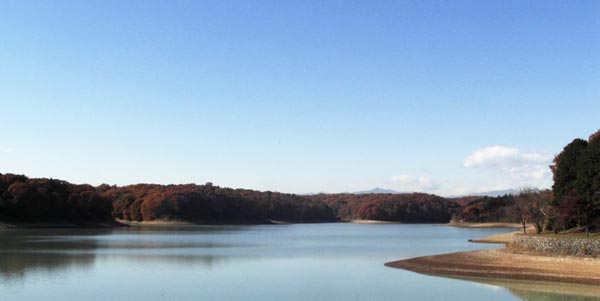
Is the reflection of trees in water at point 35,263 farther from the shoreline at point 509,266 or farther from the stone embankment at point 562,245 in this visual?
the stone embankment at point 562,245

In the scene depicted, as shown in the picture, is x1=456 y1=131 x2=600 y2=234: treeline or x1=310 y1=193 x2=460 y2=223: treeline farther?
x1=310 y1=193 x2=460 y2=223: treeline

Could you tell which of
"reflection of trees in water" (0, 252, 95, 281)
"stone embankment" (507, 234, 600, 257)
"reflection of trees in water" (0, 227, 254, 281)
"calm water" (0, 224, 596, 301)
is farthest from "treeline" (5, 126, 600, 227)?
"reflection of trees in water" (0, 252, 95, 281)

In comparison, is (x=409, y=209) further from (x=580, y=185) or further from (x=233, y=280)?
(x=233, y=280)

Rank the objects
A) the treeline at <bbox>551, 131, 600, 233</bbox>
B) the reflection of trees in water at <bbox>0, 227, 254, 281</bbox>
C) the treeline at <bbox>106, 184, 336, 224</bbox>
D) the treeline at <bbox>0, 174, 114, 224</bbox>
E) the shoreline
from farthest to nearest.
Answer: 1. the treeline at <bbox>106, 184, 336, 224</bbox>
2. the treeline at <bbox>0, 174, 114, 224</bbox>
3. the treeline at <bbox>551, 131, 600, 233</bbox>
4. the reflection of trees in water at <bbox>0, 227, 254, 281</bbox>
5. the shoreline

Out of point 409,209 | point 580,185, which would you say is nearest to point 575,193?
point 580,185

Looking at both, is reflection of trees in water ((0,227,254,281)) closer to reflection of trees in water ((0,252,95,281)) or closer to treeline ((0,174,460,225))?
reflection of trees in water ((0,252,95,281))

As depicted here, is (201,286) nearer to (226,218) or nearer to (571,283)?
(571,283)

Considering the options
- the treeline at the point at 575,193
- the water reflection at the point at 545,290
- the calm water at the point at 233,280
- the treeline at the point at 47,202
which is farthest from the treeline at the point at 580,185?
the treeline at the point at 47,202

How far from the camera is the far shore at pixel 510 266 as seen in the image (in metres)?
30.4

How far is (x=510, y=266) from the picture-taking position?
33.9 metres

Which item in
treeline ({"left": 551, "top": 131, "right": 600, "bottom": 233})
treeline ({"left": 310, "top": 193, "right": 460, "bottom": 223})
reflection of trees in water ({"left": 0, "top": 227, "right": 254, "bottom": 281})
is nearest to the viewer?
reflection of trees in water ({"left": 0, "top": 227, "right": 254, "bottom": 281})

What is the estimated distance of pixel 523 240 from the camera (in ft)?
125

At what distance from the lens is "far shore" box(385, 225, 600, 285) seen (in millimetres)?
30356

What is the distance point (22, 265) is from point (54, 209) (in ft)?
A: 227
